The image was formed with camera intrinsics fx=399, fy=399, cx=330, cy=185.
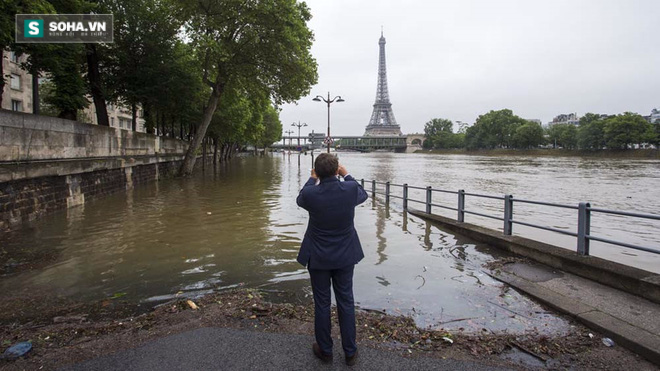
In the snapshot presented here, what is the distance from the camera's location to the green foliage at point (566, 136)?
95975mm

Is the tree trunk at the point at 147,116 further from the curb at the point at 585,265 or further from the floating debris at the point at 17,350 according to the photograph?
the floating debris at the point at 17,350

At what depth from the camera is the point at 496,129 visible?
12312cm

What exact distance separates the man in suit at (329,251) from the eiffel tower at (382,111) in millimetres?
174979

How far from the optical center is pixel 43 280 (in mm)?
6027

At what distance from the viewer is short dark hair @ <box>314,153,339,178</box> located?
3.61 m

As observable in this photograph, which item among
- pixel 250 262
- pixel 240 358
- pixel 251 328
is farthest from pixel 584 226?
pixel 250 262

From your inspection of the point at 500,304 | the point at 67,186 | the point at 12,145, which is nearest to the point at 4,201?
the point at 12,145

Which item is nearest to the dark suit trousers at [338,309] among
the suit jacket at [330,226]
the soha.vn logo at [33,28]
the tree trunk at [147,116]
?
the suit jacket at [330,226]

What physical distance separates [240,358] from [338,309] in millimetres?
978

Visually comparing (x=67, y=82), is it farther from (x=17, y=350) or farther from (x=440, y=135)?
(x=440, y=135)

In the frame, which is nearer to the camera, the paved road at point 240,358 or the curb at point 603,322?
the paved road at point 240,358

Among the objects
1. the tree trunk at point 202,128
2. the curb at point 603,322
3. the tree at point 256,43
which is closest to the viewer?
the curb at point 603,322

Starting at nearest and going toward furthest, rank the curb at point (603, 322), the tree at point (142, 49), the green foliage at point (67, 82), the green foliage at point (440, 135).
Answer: the curb at point (603, 322), the green foliage at point (67, 82), the tree at point (142, 49), the green foliage at point (440, 135)

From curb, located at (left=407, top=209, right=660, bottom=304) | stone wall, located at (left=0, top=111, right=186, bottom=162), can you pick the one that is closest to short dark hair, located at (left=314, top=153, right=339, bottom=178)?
curb, located at (left=407, top=209, right=660, bottom=304)
